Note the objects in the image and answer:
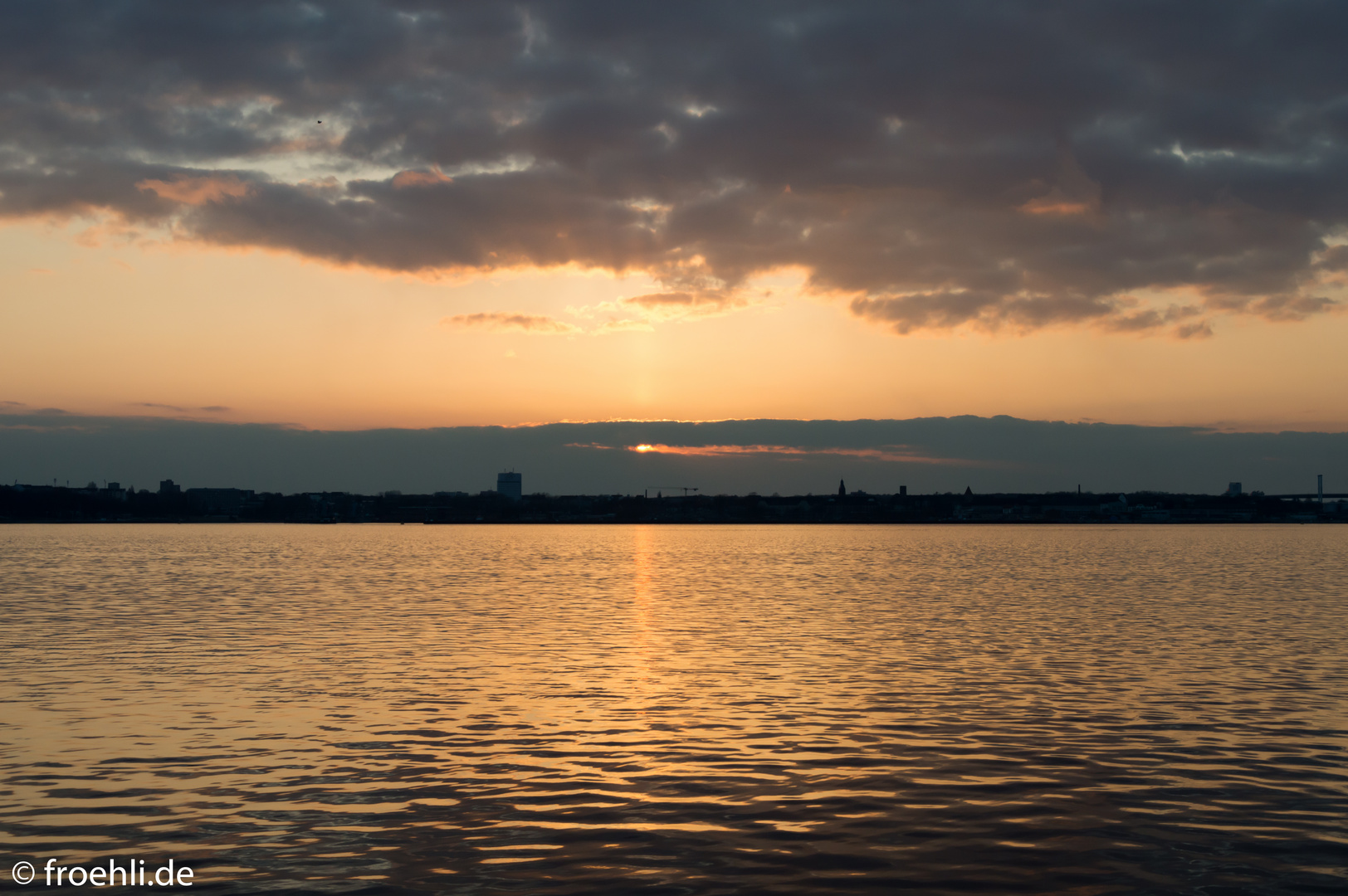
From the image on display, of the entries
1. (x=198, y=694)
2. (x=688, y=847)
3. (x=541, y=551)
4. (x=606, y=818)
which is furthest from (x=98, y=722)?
(x=541, y=551)

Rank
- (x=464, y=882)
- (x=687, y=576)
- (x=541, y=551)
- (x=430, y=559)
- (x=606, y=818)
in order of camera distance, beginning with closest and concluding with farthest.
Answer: (x=464, y=882)
(x=606, y=818)
(x=687, y=576)
(x=430, y=559)
(x=541, y=551)

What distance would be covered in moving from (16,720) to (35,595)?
53700 mm

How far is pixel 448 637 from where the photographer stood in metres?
50.5

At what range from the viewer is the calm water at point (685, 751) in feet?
56.3

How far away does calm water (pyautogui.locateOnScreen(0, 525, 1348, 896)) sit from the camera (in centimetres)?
1717

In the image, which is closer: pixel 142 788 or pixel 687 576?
pixel 142 788

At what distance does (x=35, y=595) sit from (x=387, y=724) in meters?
59.3

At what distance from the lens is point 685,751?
25.7 m

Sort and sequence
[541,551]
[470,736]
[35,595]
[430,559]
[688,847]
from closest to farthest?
[688,847]
[470,736]
[35,595]
[430,559]
[541,551]

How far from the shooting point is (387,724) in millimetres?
29266

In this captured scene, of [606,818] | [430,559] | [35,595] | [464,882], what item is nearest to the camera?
[464,882]

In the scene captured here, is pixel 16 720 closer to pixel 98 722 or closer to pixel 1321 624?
pixel 98 722

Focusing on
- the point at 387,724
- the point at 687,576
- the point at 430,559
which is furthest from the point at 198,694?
the point at 430,559

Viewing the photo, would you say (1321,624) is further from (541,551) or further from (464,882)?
(541,551)
